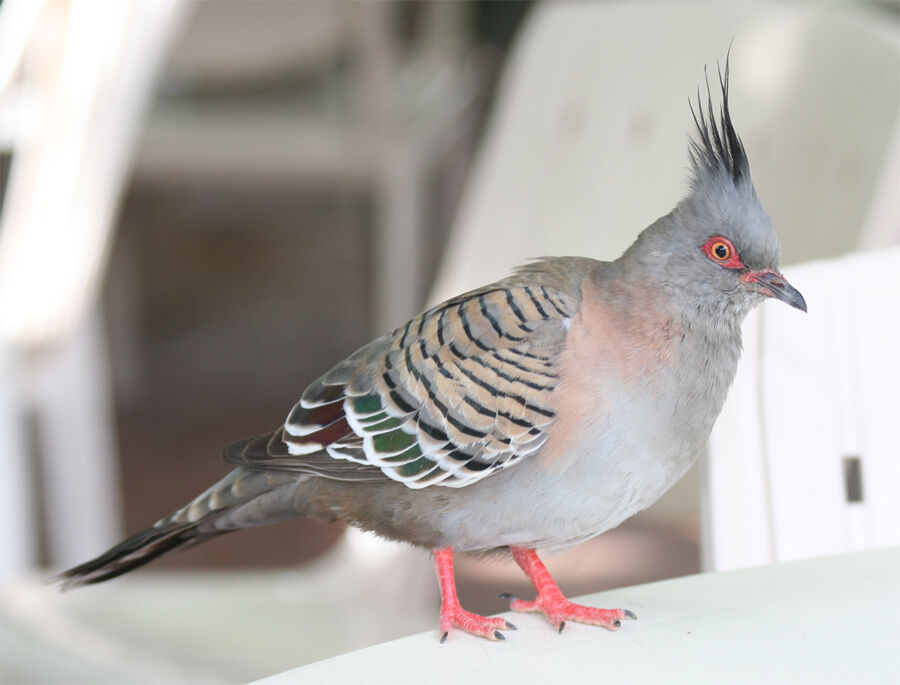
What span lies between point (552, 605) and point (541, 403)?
14cm

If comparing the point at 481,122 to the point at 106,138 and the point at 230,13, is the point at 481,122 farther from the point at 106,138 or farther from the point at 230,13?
the point at 106,138

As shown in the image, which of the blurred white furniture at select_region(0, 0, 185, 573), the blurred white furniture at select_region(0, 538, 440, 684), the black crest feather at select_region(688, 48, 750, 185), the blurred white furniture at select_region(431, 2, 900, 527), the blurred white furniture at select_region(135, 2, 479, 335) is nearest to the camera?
the black crest feather at select_region(688, 48, 750, 185)

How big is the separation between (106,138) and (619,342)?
1.05m

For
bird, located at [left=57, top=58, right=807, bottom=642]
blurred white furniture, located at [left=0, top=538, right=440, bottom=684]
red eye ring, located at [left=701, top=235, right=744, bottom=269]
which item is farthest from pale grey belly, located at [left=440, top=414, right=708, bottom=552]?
blurred white furniture, located at [left=0, top=538, right=440, bottom=684]

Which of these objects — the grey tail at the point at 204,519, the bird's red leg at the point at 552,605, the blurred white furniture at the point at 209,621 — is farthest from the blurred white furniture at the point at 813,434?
the blurred white furniture at the point at 209,621

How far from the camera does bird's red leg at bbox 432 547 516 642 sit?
25.7 inches

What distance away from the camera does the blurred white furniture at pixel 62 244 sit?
133 centimetres

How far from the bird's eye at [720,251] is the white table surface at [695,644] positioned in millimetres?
232

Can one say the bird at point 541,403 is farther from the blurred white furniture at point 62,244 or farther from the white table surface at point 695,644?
the blurred white furniture at point 62,244

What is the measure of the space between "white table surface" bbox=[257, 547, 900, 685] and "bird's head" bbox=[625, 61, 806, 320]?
0.20m

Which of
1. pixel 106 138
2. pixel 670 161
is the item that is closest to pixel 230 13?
pixel 106 138

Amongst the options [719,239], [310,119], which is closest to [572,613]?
[719,239]

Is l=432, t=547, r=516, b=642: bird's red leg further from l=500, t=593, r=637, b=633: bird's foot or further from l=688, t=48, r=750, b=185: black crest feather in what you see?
l=688, t=48, r=750, b=185: black crest feather

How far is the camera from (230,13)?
7.59 ft
